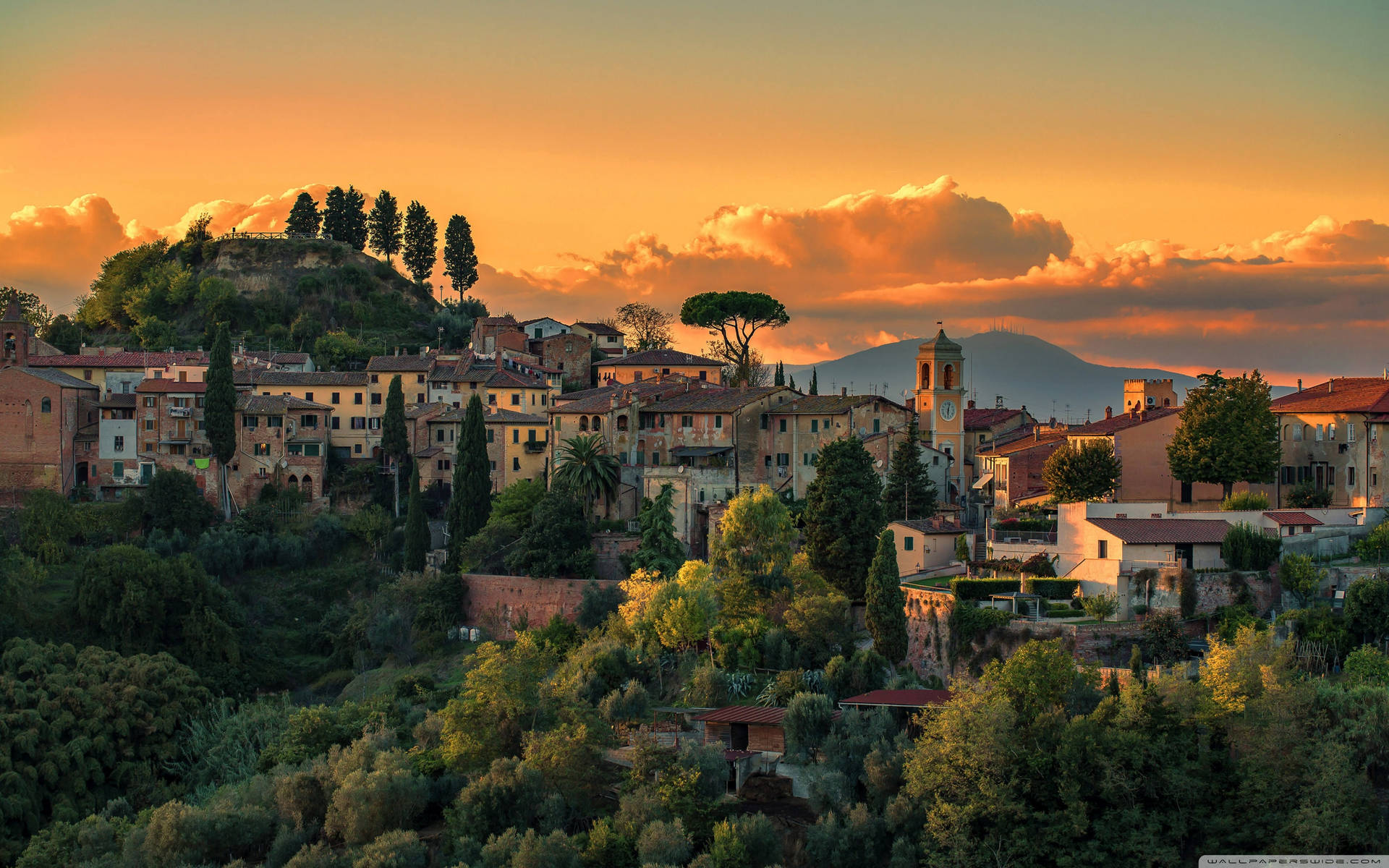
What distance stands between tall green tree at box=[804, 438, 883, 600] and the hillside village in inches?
4.5

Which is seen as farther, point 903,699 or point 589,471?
point 589,471

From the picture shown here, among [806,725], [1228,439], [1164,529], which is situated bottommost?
[806,725]

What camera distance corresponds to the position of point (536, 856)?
29062mm

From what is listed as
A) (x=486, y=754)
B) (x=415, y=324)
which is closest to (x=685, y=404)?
(x=486, y=754)

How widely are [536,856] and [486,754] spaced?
5.66m

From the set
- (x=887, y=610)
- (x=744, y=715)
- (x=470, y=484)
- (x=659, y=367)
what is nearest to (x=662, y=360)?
(x=659, y=367)

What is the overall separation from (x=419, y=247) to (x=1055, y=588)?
2766 inches

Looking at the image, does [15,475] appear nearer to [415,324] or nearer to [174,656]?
[174,656]

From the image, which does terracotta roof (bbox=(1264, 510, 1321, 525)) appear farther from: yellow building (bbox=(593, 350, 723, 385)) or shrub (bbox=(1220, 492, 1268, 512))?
yellow building (bbox=(593, 350, 723, 385))

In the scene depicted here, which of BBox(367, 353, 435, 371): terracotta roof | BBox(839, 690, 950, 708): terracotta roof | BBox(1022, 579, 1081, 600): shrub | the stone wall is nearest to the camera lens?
BBox(839, 690, 950, 708): terracotta roof

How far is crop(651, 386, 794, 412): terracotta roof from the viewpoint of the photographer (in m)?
53.9

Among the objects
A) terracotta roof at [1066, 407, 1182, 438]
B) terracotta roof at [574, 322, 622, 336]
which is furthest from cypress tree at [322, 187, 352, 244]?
terracotta roof at [1066, 407, 1182, 438]

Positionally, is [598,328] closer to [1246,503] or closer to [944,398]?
[944,398]

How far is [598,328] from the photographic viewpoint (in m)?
81.5
